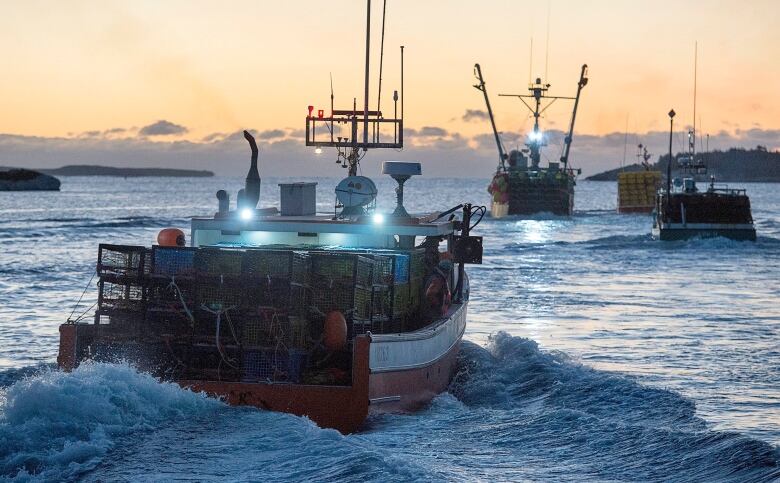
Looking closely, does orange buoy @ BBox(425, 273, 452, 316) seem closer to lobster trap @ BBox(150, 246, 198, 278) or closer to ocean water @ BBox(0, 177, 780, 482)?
ocean water @ BBox(0, 177, 780, 482)

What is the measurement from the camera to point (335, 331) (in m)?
14.6

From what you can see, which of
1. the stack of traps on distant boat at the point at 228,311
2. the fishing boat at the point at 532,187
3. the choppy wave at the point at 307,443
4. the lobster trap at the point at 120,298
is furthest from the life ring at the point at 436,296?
the fishing boat at the point at 532,187

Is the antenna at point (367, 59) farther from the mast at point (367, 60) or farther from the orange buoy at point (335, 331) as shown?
the orange buoy at point (335, 331)

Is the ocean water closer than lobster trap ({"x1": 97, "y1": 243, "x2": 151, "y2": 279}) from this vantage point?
Yes

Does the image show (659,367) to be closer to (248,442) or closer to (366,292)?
(366,292)

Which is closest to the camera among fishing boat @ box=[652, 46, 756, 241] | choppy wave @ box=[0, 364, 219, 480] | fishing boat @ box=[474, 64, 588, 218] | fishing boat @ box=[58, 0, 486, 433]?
choppy wave @ box=[0, 364, 219, 480]

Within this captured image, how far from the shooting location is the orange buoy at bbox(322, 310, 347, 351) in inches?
577

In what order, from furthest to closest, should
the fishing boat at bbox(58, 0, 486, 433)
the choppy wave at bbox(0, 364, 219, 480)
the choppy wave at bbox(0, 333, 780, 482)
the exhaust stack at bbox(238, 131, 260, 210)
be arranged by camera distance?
1. the exhaust stack at bbox(238, 131, 260, 210)
2. the fishing boat at bbox(58, 0, 486, 433)
3. the choppy wave at bbox(0, 333, 780, 482)
4. the choppy wave at bbox(0, 364, 219, 480)

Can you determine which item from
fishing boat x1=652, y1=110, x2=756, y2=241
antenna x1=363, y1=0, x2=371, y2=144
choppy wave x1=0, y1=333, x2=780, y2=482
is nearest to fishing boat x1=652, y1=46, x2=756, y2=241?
fishing boat x1=652, y1=110, x2=756, y2=241

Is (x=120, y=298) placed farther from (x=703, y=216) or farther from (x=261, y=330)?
(x=703, y=216)

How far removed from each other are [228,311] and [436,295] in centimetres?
463

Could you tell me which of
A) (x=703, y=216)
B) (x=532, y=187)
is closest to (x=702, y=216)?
(x=703, y=216)

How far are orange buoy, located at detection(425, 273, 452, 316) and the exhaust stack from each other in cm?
367

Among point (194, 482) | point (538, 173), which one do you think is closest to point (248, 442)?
point (194, 482)
